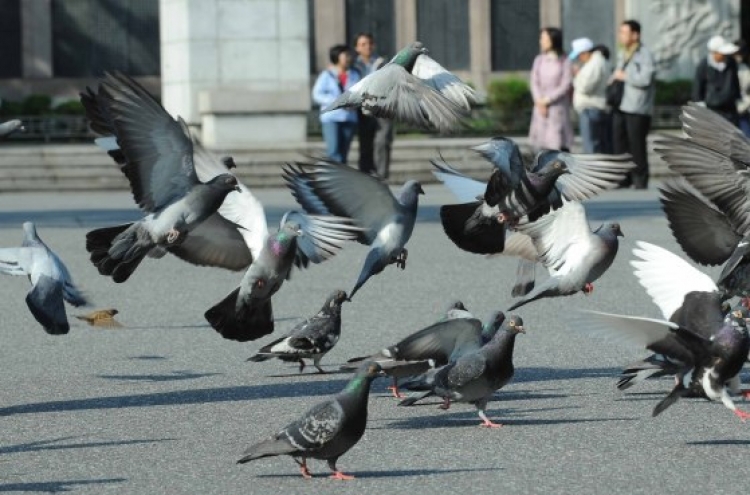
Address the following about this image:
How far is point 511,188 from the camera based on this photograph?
29.3 ft

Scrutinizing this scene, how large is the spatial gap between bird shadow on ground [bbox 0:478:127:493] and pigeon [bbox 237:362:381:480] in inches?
20.0

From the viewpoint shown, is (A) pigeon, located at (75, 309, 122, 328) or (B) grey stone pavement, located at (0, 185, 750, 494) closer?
(B) grey stone pavement, located at (0, 185, 750, 494)

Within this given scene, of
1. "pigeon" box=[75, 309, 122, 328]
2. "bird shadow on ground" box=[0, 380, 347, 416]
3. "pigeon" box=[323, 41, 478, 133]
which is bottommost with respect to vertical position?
"bird shadow on ground" box=[0, 380, 347, 416]

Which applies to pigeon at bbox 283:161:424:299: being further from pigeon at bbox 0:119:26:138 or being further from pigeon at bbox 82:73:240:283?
pigeon at bbox 0:119:26:138

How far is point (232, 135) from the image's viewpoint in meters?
25.9

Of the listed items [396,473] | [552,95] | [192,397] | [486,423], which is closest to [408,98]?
[486,423]

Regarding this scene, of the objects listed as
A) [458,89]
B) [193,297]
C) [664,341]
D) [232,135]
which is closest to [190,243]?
[458,89]

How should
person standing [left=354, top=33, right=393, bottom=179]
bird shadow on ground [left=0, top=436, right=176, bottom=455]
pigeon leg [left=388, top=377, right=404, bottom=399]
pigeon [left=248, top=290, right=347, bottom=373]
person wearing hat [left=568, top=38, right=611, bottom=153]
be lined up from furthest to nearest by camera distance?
person wearing hat [left=568, top=38, right=611, bottom=153] → person standing [left=354, top=33, right=393, bottom=179] → pigeon [left=248, top=290, right=347, bottom=373] → pigeon leg [left=388, top=377, right=404, bottom=399] → bird shadow on ground [left=0, top=436, right=176, bottom=455]

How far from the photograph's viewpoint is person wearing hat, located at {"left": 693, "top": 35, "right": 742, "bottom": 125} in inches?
910

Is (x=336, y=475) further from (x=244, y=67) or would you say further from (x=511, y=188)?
(x=244, y=67)

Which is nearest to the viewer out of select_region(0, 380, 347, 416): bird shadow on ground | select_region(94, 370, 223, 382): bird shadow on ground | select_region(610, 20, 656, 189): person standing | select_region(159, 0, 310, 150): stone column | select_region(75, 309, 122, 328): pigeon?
select_region(0, 380, 347, 416): bird shadow on ground

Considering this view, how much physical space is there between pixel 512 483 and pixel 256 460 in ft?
3.48

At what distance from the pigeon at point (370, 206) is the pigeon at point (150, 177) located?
2.66ft

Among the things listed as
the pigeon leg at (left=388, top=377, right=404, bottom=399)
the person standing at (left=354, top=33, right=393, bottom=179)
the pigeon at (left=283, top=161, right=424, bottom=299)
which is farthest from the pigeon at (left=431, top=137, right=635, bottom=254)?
the person standing at (left=354, top=33, right=393, bottom=179)
